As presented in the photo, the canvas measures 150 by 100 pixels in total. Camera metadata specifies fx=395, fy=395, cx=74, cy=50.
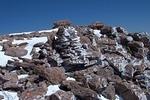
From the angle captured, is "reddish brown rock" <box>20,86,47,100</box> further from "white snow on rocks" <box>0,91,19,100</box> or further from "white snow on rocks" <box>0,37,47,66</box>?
"white snow on rocks" <box>0,37,47,66</box>

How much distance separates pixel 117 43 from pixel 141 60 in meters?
3.80

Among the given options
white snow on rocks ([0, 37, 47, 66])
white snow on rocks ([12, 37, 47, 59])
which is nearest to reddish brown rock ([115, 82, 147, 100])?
white snow on rocks ([0, 37, 47, 66])

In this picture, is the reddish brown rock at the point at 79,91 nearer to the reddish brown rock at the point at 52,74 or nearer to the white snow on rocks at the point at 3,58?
the reddish brown rock at the point at 52,74

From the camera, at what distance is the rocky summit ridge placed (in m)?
29.6

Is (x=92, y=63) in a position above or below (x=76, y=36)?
below

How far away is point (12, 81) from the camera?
99.2ft

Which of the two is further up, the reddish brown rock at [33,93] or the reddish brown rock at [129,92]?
the reddish brown rock at [33,93]

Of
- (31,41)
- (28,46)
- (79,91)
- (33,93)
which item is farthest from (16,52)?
(79,91)

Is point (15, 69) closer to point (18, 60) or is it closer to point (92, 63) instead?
point (18, 60)

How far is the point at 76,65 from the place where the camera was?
34656mm

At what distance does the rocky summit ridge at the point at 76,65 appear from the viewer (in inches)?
1164

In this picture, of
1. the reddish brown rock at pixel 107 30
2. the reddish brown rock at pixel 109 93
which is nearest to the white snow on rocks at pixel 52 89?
the reddish brown rock at pixel 109 93

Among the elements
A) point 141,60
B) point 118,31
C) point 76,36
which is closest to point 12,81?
point 76,36

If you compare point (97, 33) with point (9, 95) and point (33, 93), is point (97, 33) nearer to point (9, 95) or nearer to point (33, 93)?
point (33, 93)
